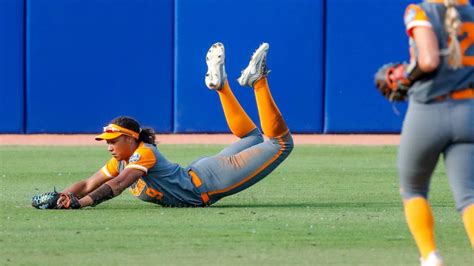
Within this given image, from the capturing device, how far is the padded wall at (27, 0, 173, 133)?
16.5 metres

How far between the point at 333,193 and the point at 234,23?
6.93m

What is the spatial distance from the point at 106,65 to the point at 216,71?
739 centimetres

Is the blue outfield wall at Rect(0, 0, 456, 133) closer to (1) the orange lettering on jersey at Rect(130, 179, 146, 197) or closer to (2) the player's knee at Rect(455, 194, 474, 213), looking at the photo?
(1) the orange lettering on jersey at Rect(130, 179, 146, 197)

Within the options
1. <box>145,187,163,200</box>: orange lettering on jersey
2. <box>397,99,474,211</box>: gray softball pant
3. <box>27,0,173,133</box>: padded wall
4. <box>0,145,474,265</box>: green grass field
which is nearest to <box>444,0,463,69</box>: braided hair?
<box>397,99,474,211</box>: gray softball pant

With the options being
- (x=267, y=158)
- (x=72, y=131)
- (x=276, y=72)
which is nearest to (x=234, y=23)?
(x=276, y=72)

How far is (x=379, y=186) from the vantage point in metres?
10.6

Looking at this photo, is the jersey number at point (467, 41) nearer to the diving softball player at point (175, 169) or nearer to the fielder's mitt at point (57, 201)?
the diving softball player at point (175, 169)

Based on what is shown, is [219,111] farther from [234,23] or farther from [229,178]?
[229,178]

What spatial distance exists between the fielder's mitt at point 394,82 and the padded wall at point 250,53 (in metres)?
10.6

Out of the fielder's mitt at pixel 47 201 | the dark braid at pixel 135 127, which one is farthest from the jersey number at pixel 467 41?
the fielder's mitt at pixel 47 201

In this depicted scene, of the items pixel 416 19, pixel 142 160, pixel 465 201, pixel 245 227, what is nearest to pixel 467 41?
pixel 416 19

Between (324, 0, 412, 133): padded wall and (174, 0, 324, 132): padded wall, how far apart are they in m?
0.18

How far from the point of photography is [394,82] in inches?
224

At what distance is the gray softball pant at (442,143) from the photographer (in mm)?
5559
